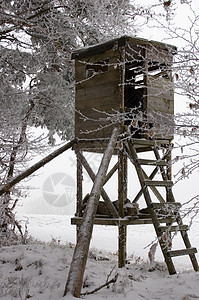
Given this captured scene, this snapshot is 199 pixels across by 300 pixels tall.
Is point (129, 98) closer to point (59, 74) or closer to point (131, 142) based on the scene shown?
point (131, 142)

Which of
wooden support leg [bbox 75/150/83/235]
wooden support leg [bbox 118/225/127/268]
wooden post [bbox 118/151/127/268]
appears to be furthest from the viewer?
wooden support leg [bbox 75/150/83/235]

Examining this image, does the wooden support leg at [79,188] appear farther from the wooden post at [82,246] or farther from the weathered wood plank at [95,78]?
the wooden post at [82,246]

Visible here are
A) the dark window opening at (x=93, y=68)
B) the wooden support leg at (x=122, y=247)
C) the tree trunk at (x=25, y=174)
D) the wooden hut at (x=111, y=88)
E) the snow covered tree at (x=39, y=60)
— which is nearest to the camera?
the wooden support leg at (x=122, y=247)

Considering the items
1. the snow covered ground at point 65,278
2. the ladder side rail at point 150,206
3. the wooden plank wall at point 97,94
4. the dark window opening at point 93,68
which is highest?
the dark window opening at point 93,68

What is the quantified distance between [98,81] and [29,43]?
3971mm

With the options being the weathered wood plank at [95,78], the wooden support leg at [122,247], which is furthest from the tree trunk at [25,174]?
the wooden support leg at [122,247]

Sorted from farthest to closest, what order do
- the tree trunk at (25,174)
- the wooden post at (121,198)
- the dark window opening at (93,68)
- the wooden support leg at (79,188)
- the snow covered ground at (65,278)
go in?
1. the wooden support leg at (79,188)
2. the dark window opening at (93,68)
3. the tree trunk at (25,174)
4. the wooden post at (121,198)
5. the snow covered ground at (65,278)

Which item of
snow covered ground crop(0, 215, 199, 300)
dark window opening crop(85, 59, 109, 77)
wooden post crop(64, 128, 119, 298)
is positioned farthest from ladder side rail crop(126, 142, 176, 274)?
dark window opening crop(85, 59, 109, 77)

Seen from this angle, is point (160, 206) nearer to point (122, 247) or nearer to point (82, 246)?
point (122, 247)

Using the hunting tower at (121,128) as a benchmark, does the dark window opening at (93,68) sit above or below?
above

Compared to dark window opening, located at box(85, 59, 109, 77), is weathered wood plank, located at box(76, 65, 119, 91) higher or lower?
lower

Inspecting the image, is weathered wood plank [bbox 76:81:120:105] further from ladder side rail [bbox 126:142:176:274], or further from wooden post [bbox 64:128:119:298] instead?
wooden post [bbox 64:128:119:298]

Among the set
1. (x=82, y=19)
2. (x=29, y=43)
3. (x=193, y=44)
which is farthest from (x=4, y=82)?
(x=193, y=44)

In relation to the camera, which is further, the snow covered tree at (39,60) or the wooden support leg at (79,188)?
the snow covered tree at (39,60)
